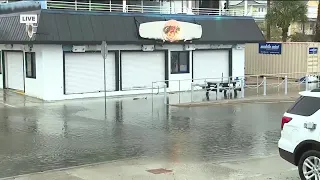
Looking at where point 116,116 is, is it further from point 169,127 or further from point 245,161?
point 245,161

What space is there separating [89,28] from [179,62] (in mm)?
6023

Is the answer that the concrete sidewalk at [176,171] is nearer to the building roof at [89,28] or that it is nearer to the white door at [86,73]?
the building roof at [89,28]

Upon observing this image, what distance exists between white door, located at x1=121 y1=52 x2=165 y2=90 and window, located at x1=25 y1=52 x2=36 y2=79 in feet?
14.2

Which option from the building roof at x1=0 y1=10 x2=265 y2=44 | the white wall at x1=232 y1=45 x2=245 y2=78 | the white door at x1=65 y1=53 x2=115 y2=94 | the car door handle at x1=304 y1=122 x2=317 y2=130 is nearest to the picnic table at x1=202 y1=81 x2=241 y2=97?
the building roof at x1=0 y1=10 x2=265 y2=44

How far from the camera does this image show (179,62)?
25922mm

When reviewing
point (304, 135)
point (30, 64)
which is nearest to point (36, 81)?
point (30, 64)

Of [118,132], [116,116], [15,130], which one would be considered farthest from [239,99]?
[15,130]

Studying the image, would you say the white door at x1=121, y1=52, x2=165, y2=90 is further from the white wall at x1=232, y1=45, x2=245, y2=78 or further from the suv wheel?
the suv wheel

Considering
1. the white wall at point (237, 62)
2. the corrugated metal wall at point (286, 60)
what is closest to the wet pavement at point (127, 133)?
the white wall at point (237, 62)

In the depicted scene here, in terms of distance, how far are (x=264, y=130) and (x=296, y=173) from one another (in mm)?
5316

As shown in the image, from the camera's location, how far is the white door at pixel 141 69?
2402cm

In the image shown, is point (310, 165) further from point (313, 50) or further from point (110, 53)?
point (313, 50)

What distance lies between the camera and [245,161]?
32.6 ft

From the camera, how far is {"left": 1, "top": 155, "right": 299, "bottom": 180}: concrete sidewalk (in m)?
8.56
